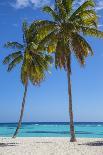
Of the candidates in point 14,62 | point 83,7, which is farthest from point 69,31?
point 14,62

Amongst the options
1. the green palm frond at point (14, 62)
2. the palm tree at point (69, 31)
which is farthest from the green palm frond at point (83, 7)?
the green palm frond at point (14, 62)

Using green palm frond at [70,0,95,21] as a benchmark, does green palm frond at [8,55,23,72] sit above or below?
below

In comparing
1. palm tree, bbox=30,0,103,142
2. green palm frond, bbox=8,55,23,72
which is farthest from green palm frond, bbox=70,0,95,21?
green palm frond, bbox=8,55,23,72

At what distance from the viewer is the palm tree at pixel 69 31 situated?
32500mm

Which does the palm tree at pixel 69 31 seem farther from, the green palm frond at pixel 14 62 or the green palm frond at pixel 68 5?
the green palm frond at pixel 14 62

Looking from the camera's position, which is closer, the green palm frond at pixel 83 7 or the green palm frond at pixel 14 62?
the green palm frond at pixel 83 7

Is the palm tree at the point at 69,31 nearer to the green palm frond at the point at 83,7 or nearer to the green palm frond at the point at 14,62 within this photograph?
the green palm frond at the point at 83,7

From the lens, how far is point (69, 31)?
106ft

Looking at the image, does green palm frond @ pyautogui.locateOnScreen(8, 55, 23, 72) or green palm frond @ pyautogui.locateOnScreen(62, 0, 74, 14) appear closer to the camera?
green palm frond @ pyautogui.locateOnScreen(62, 0, 74, 14)

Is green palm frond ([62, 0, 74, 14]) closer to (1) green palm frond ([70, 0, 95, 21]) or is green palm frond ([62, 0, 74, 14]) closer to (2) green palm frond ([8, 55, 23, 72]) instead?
(1) green palm frond ([70, 0, 95, 21])

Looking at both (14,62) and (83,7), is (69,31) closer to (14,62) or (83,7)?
(83,7)

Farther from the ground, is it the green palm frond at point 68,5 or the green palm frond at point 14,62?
the green palm frond at point 68,5

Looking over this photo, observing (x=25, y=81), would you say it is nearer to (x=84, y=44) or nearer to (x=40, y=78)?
(x=40, y=78)

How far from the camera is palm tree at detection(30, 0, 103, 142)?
32.5 meters
